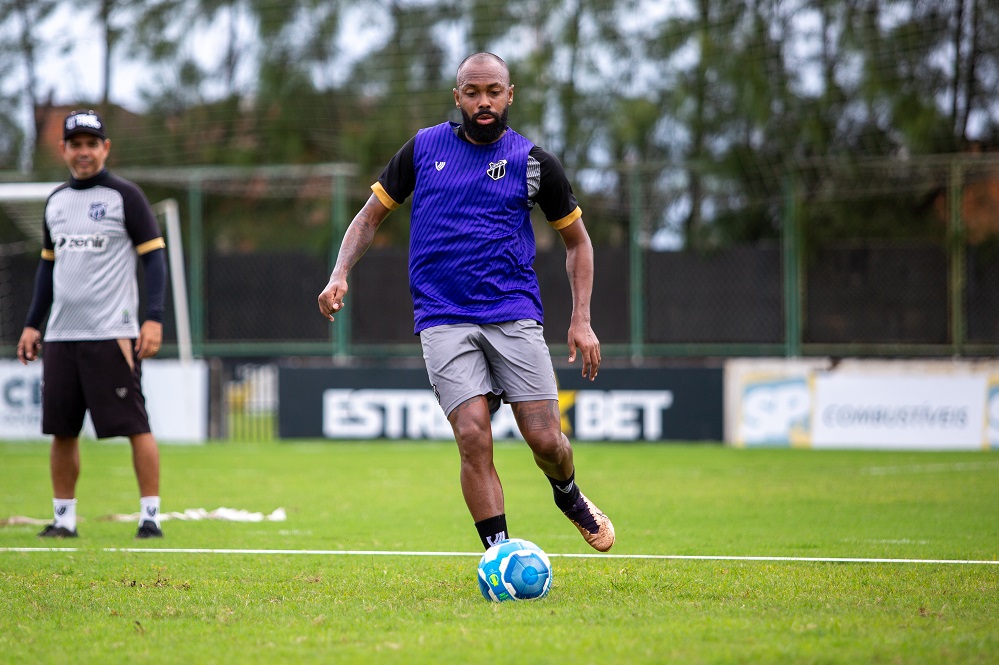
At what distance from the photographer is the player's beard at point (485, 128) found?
538 centimetres

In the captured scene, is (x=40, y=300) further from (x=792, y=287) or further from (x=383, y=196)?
(x=792, y=287)

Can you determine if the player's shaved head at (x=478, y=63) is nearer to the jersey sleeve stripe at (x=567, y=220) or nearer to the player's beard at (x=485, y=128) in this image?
the player's beard at (x=485, y=128)

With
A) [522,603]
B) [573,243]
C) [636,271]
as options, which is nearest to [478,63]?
[573,243]

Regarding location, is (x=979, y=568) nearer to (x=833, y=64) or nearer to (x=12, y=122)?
(x=833, y=64)

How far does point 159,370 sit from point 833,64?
9.85m

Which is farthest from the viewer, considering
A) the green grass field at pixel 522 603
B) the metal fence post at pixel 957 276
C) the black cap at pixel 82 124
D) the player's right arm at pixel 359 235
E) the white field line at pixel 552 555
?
the metal fence post at pixel 957 276

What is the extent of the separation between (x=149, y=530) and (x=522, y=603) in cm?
311

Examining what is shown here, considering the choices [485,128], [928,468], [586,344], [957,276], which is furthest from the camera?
[957,276]

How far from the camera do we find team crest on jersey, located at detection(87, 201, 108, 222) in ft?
24.4

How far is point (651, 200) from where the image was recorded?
17297 mm

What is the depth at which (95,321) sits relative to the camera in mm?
7371

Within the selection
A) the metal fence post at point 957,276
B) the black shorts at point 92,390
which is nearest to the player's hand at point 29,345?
the black shorts at point 92,390

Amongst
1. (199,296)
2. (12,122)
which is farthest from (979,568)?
(12,122)

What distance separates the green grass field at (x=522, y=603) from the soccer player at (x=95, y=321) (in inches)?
17.8
